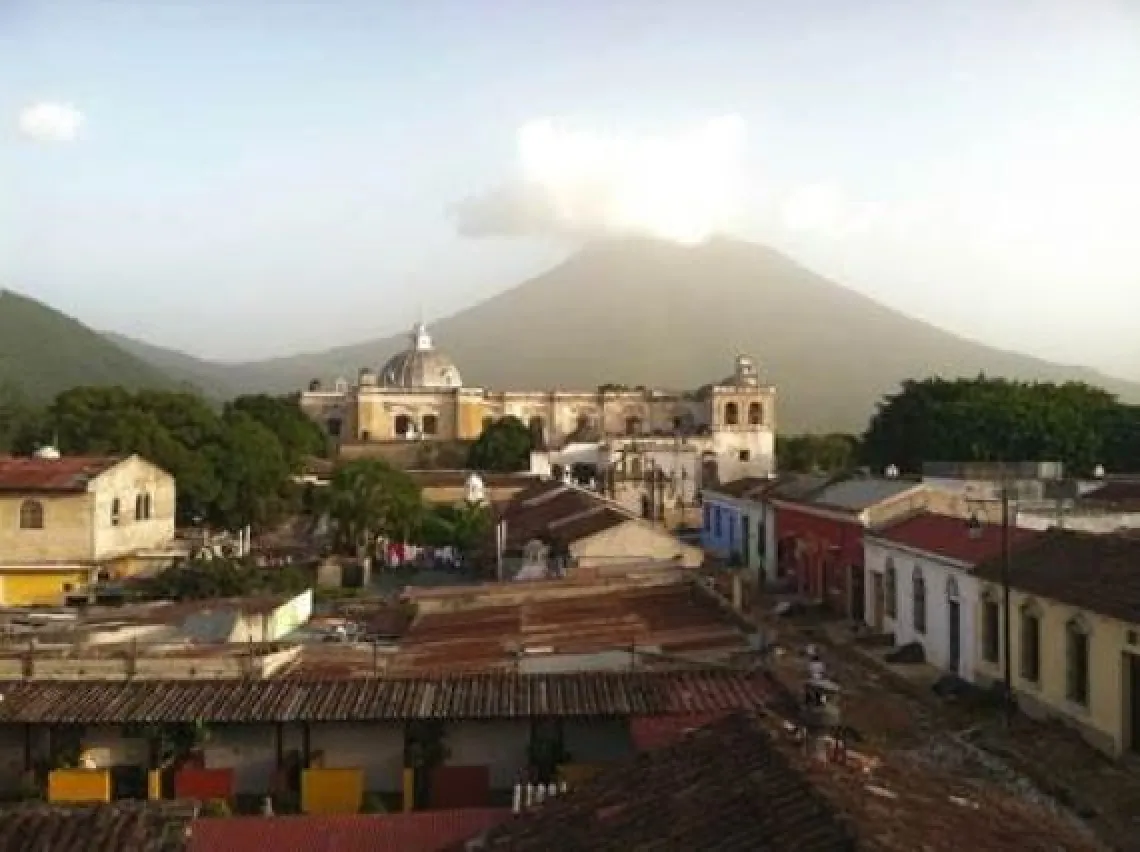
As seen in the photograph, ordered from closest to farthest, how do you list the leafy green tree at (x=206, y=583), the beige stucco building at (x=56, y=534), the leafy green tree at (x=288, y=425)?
the leafy green tree at (x=206, y=583), the beige stucco building at (x=56, y=534), the leafy green tree at (x=288, y=425)

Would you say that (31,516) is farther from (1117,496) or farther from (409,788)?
(1117,496)

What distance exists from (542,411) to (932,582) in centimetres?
6976

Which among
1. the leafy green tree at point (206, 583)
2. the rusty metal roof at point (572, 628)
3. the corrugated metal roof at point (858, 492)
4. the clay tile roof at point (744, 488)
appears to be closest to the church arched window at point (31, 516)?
the leafy green tree at point (206, 583)

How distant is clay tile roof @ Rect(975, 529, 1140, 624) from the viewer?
1752 centimetres

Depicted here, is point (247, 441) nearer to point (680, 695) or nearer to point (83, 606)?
point (83, 606)

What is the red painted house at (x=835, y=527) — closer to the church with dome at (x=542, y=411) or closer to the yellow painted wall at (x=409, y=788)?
the yellow painted wall at (x=409, y=788)

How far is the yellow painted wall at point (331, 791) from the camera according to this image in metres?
15.2

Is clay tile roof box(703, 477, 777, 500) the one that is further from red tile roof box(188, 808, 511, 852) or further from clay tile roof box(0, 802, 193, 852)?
clay tile roof box(0, 802, 193, 852)

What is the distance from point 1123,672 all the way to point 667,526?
42.2 meters

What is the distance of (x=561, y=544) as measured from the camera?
34125 mm

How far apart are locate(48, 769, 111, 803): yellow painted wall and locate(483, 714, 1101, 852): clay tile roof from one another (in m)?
8.65

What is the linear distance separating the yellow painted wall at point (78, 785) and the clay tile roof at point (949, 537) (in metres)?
13.3

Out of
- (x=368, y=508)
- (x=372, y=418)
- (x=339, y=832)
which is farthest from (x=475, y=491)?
(x=339, y=832)

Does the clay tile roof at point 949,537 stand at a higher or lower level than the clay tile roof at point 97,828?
higher
